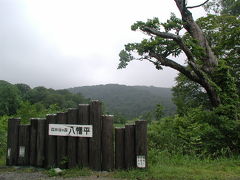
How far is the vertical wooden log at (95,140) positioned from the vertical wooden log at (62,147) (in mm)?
607

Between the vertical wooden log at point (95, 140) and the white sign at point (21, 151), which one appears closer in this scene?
the vertical wooden log at point (95, 140)

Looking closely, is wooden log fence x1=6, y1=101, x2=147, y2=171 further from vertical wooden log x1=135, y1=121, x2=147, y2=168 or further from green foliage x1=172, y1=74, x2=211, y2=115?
green foliage x1=172, y1=74, x2=211, y2=115

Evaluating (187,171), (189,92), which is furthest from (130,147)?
(189,92)

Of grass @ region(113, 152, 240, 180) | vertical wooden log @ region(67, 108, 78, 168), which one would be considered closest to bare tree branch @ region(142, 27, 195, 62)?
grass @ region(113, 152, 240, 180)

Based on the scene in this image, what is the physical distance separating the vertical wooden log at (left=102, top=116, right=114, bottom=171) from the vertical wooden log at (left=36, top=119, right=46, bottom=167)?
147 centimetres

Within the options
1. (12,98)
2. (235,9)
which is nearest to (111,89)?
(12,98)

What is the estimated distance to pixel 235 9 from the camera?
21.7 meters

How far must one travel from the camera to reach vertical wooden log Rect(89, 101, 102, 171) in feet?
16.2

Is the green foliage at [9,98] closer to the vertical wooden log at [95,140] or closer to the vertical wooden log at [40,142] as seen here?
the vertical wooden log at [40,142]

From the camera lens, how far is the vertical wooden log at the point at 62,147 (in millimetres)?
5094

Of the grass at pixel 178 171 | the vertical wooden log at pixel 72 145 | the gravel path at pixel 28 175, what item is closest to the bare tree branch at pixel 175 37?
the grass at pixel 178 171

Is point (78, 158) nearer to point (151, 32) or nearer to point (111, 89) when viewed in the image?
point (151, 32)

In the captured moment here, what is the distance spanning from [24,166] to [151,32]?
21.4 feet

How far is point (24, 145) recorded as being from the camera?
17.9ft
